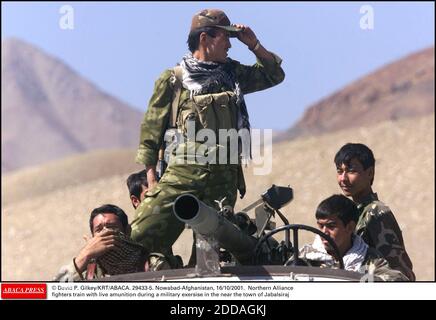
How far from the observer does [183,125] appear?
1108 centimetres

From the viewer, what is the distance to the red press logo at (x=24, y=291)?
8922 mm

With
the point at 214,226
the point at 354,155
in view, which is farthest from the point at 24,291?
the point at 354,155

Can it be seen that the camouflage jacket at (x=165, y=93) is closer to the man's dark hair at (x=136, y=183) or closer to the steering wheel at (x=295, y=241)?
the man's dark hair at (x=136, y=183)

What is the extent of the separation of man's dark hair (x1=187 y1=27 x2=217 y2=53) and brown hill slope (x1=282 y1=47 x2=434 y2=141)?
151 meters

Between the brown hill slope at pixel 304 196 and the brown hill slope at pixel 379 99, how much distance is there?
7061 cm

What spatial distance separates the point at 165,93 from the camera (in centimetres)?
1119

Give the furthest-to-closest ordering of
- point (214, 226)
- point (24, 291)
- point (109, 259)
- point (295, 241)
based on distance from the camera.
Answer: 1. point (109, 259)
2. point (295, 241)
3. point (24, 291)
4. point (214, 226)

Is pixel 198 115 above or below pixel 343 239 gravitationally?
above

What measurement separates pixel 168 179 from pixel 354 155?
4.64 ft

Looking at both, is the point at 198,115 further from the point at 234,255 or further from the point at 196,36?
the point at 234,255

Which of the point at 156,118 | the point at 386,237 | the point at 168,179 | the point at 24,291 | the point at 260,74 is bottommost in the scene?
the point at 24,291

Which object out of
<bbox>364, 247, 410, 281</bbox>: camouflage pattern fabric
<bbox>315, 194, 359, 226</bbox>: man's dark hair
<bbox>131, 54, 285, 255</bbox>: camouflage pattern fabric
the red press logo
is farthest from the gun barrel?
<bbox>131, 54, 285, 255</bbox>: camouflage pattern fabric

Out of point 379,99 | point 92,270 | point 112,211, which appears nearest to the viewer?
point 92,270
